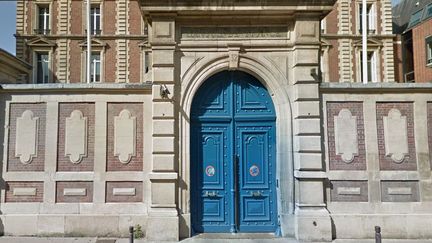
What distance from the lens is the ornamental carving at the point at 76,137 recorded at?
25.4ft

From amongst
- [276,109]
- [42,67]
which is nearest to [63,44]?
[42,67]

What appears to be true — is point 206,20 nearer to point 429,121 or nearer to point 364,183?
point 364,183

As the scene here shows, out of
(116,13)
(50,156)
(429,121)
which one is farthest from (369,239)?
(116,13)

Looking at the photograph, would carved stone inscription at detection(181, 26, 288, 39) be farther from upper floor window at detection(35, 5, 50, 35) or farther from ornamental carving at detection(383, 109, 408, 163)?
upper floor window at detection(35, 5, 50, 35)

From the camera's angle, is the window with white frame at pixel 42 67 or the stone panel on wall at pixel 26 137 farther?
the window with white frame at pixel 42 67

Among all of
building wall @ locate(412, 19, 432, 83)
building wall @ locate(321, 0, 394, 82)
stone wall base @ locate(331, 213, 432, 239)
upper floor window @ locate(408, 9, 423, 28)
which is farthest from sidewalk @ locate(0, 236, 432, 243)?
upper floor window @ locate(408, 9, 423, 28)

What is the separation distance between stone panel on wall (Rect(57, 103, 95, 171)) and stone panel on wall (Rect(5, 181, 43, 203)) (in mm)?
703

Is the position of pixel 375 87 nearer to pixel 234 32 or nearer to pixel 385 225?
pixel 385 225

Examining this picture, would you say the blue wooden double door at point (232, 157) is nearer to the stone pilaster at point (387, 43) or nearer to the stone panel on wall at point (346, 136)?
the stone panel on wall at point (346, 136)

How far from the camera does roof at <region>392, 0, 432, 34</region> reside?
2677 cm

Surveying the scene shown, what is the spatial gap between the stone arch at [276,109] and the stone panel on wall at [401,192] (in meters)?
2.28

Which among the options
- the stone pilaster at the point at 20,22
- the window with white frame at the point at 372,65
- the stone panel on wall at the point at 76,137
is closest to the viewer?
the stone panel on wall at the point at 76,137

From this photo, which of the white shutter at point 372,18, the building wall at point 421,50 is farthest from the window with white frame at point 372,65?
the building wall at point 421,50

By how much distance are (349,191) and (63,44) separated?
25.5 m
